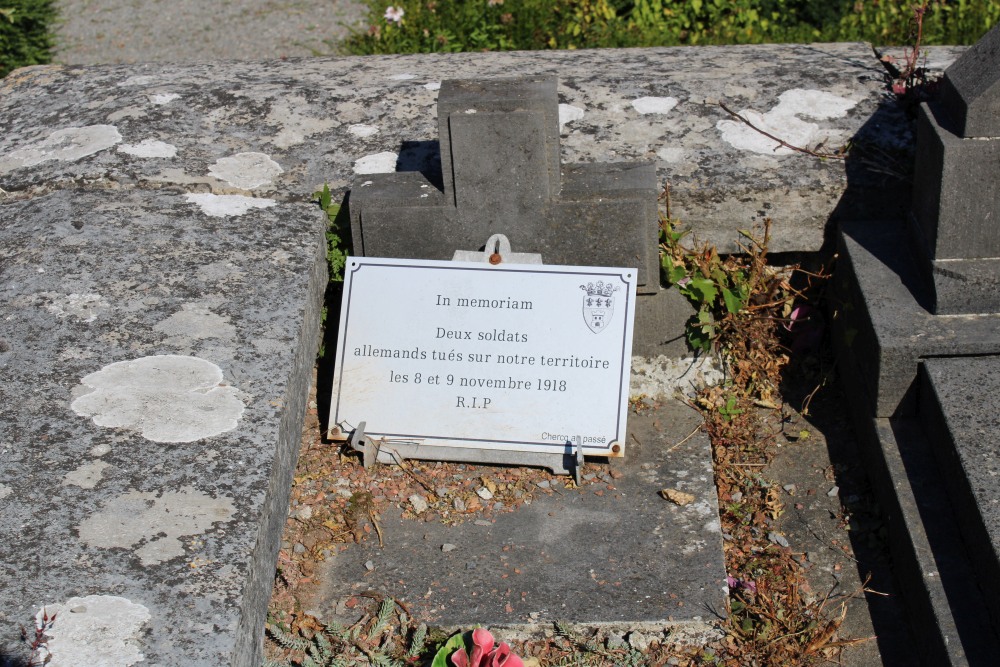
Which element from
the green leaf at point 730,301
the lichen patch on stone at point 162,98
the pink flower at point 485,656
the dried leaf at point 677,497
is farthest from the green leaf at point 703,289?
the lichen patch on stone at point 162,98

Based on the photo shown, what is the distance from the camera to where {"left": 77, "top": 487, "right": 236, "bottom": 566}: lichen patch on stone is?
2352 millimetres

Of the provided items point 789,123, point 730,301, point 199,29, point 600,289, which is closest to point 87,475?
point 600,289

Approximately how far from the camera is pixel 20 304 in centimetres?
305

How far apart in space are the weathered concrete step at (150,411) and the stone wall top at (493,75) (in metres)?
0.24

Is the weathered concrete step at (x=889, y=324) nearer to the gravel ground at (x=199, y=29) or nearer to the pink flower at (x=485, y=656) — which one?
the pink flower at (x=485, y=656)

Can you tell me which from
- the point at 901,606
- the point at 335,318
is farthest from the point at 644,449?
the point at 335,318

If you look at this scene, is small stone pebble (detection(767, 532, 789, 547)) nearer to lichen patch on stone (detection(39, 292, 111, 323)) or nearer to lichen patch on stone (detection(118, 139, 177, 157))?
lichen patch on stone (detection(39, 292, 111, 323))

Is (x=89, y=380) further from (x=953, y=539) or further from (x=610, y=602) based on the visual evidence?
(x=953, y=539)

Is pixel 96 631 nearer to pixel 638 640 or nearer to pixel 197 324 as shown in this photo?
pixel 197 324

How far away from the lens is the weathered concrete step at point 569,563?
271cm

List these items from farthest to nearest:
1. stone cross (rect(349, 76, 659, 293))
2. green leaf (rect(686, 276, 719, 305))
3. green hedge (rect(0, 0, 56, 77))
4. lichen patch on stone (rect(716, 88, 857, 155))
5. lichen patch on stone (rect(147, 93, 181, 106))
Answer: green hedge (rect(0, 0, 56, 77)), lichen patch on stone (rect(147, 93, 181, 106)), lichen patch on stone (rect(716, 88, 857, 155)), green leaf (rect(686, 276, 719, 305)), stone cross (rect(349, 76, 659, 293))

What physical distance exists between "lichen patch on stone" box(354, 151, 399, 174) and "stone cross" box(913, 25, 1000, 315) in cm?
176

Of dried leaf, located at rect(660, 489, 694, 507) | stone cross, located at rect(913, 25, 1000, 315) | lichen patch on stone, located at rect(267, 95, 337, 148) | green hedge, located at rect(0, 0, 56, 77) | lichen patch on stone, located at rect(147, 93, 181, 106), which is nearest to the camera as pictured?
stone cross, located at rect(913, 25, 1000, 315)

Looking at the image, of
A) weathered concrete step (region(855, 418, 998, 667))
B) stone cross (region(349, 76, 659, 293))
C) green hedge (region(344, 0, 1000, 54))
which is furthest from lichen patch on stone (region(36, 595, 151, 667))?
green hedge (region(344, 0, 1000, 54))
